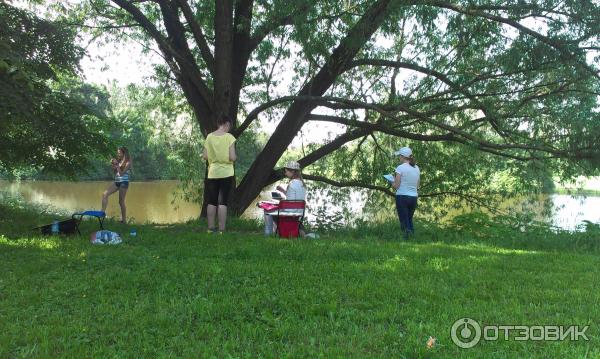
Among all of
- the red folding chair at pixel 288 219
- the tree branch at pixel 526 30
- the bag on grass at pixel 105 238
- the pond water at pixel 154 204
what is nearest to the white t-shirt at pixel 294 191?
the red folding chair at pixel 288 219

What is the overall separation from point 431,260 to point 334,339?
2.52 m

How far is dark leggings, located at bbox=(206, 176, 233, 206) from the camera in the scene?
7.06 metres

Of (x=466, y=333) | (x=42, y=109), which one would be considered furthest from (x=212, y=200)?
(x=466, y=333)

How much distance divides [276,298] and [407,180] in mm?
4398

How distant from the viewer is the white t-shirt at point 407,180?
7.50m

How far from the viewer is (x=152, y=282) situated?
13.5 feet

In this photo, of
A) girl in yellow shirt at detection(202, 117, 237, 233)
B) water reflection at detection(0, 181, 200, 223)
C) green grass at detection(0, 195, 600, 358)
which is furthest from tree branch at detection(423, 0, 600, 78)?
water reflection at detection(0, 181, 200, 223)

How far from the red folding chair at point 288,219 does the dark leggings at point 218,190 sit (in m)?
0.89

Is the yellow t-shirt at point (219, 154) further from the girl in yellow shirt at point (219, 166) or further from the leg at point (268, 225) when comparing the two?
the leg at point (268, 225)

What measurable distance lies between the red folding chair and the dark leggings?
89cm

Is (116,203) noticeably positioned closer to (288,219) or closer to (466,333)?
(288,219)

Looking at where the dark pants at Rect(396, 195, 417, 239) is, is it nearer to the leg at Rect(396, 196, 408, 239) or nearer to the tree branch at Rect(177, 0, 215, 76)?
the leg at Rect(396, 196, 408, 239)

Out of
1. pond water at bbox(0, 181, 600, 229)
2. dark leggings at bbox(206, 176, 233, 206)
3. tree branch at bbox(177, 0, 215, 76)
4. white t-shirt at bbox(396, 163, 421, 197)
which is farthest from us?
pond water at bbox(0, 181, 600, 229)

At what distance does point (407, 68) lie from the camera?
9898 mm
